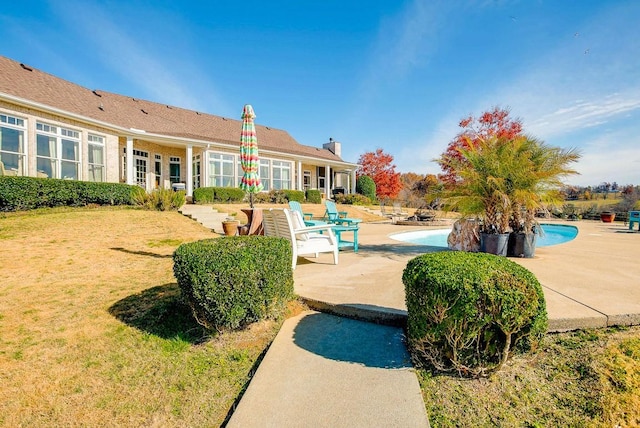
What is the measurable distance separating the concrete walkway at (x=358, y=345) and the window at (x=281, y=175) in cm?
1715

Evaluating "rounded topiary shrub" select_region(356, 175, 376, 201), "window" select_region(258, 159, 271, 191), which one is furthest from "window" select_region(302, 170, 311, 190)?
"rounded topiary shrub" select_region(356, 175, 376, 201)

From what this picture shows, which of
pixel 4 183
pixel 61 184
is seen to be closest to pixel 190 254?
pixel 4 183

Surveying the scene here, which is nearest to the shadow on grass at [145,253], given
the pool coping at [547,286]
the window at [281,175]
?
the pool coping at [547,286]

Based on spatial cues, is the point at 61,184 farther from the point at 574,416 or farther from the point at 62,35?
the point at 574,416

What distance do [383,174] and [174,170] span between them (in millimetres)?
21627

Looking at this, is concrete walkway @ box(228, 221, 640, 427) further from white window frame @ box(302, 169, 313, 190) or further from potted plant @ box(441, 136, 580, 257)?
white window frame @ box(302, 169, 313, 190)

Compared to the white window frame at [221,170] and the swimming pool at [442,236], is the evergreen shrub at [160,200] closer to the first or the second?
the white window frame at [221,170]

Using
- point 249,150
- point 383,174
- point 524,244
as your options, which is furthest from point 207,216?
point 383,174

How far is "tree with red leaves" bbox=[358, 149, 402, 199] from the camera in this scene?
33.0m

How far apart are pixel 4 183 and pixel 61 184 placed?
167cm

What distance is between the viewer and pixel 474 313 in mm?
1977

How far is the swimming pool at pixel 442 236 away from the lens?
10699 mm

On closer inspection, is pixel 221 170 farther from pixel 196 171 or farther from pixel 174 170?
pixel 174 170

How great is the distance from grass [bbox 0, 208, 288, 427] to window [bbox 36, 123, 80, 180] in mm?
8608
